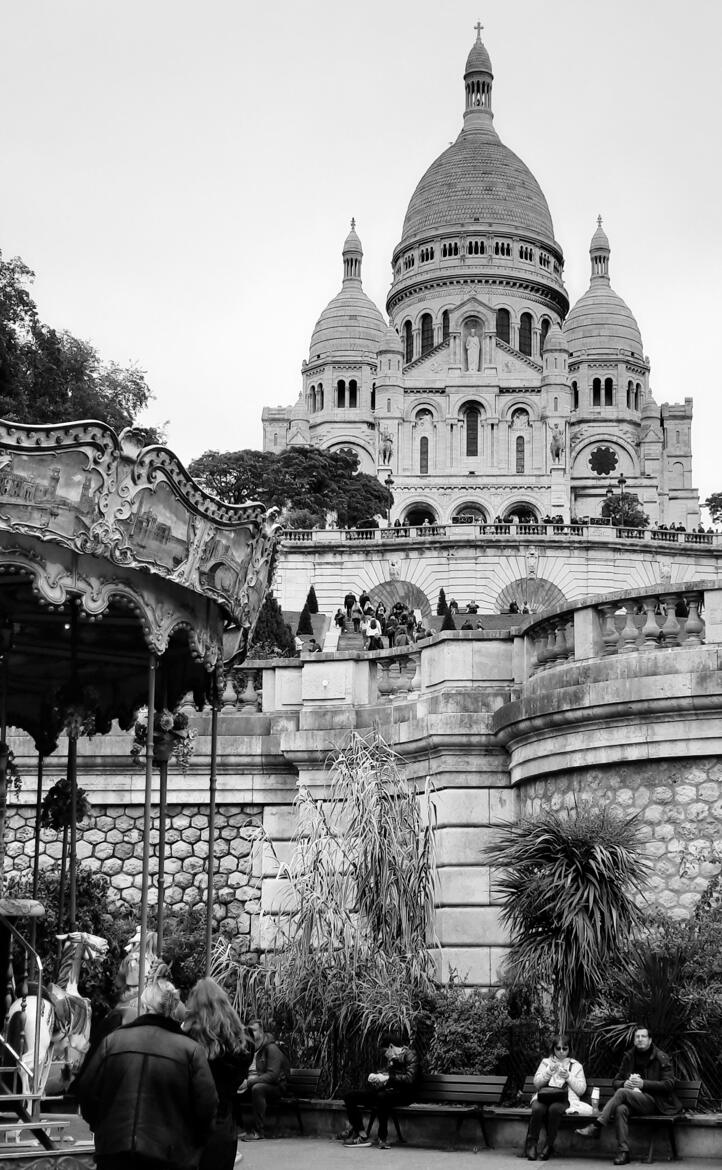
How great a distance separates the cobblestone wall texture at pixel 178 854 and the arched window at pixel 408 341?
12154 centimetres

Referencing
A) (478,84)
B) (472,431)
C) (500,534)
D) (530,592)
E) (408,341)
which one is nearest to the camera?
(530,592)

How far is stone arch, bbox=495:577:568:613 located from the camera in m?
69.4

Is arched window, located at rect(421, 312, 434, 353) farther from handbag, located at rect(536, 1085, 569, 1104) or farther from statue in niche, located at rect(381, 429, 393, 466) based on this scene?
handbag, located at rect(536, 1085, 569, 1104)

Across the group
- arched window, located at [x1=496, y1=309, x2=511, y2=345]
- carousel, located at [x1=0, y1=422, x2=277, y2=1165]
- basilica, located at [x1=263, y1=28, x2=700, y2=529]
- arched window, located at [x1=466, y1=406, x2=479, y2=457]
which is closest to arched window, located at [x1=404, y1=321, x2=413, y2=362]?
basilica, located at [x1=263, y1=28, x2=700, y2=529]

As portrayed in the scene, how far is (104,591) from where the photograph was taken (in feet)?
43.7

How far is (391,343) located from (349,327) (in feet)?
28.6

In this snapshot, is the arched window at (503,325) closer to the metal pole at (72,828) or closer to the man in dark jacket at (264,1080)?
the metal pole at (72,828)

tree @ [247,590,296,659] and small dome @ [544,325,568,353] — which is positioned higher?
small dome @ [544,325,568,353]

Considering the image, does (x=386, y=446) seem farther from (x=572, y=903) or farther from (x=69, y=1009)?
(x=69, y=1009)

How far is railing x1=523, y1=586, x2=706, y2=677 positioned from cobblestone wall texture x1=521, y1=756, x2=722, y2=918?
43.2 inches

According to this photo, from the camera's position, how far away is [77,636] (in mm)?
15945

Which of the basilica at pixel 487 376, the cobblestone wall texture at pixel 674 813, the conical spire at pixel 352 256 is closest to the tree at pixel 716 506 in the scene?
the basilica at pixel 487 376

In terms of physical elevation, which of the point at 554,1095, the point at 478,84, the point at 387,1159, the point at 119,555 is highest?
Result: the point at 478,84

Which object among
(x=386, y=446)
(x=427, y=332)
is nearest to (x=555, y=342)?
(x=386, y=446)
